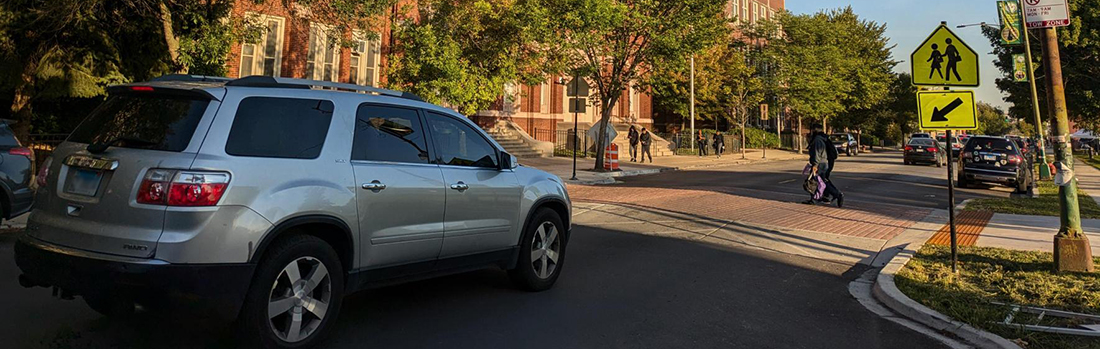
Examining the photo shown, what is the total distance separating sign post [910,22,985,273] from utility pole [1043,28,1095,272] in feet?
2.72

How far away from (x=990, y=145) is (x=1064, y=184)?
12.8 metres

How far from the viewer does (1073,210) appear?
6477 mm

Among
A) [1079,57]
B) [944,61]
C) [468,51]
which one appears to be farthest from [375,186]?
[1079,57]

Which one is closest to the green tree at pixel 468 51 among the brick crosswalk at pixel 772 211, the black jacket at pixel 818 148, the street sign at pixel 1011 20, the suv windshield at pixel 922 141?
the brick crosswalk at pixel 772 211

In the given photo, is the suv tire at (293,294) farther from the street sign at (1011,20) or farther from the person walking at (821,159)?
the street sign at (1011,20)

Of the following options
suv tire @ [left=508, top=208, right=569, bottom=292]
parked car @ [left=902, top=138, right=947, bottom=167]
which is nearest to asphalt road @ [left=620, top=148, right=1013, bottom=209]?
parked car @ [left=902, top=138, right=947, bottom=167]

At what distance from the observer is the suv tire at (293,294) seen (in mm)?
3442

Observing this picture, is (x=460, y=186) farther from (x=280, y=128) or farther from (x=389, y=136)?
(x=280, y=128)

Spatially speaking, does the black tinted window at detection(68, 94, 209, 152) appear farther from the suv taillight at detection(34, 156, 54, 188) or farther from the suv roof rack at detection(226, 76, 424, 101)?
the suv roof rack at detection(226, 76, 424, 101)

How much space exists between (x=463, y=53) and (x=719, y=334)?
17260 millimetres

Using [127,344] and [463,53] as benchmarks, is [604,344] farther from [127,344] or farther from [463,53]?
[463,53]

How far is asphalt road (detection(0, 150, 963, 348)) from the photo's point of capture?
13.5ft

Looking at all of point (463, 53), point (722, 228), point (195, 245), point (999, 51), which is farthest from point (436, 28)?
point (999, 51)

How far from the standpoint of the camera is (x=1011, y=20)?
51.7 ft
